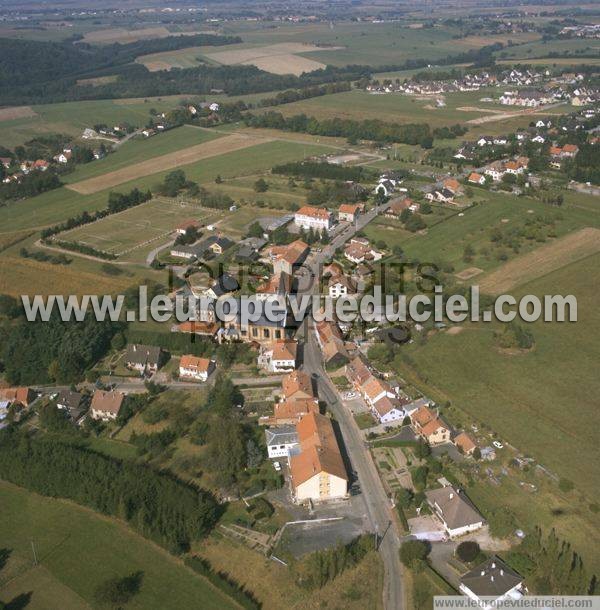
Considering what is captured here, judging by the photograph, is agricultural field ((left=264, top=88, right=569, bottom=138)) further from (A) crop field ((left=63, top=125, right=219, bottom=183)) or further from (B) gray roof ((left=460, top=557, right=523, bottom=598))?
(B) gray roof ((left=460, top=557, right=523, bottom=598))

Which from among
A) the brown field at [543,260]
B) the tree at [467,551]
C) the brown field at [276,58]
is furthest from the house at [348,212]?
the brown field at [276,58]

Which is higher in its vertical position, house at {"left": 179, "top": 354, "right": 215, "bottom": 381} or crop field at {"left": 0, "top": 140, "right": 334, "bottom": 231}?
crop field at {"left": 0, "top": 140, "right": 334, "bottom": 231}

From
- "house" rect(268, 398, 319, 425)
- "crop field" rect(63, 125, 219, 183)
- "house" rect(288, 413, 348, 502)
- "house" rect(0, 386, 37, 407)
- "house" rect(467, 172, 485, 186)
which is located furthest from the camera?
"crop field" rect(63, 125, 219, 183)

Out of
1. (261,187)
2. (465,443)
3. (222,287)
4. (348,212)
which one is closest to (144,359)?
(222,287)

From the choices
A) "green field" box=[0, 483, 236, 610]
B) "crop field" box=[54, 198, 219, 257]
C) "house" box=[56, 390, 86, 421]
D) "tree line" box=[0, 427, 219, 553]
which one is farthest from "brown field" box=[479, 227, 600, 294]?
"green field" box=[0, 483, 236, 610]

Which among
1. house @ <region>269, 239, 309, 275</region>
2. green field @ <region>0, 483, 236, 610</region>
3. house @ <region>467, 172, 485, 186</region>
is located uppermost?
house @ <region>467, 172, 485, 186</region>

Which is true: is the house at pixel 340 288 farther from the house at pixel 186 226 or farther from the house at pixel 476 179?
the house at pixel 476 179

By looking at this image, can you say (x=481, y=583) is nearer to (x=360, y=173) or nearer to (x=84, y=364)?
(x=84, y=364)
